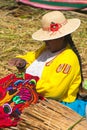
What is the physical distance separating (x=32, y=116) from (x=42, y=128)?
0.20m

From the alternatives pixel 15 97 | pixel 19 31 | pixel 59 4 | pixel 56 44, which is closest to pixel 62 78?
pixel 56 44

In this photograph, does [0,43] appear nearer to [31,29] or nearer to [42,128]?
[31,29]

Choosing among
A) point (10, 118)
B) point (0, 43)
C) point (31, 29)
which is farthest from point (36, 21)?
point (10, 118)

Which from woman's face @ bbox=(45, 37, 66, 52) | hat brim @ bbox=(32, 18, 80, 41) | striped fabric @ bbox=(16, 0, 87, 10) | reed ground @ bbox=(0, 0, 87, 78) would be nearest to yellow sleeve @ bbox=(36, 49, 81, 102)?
woman's face @ bbox=(45, 37, 66, 52)

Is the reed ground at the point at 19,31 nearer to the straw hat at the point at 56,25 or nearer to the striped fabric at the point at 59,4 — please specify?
the striped fabric at the point at 59,4

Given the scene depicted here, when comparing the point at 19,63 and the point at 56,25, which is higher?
the point at 56,25

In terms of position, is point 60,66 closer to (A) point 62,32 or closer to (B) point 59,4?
(A) point 62,32

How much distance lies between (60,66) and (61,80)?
164 millimetres

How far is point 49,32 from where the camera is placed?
4.64 metres

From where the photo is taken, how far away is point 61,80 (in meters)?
4.37

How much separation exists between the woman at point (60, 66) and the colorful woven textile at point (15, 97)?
0.12 metres

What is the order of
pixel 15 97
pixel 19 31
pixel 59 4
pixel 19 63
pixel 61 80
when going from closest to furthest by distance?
1. pixel 61 80
2. pixel 15 97
3. pixel 19 63
4. pixel 19 31
5. pixel 59 4

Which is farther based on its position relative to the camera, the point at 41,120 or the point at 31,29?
the point at 31,29

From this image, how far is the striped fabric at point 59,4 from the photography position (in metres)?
9.46
